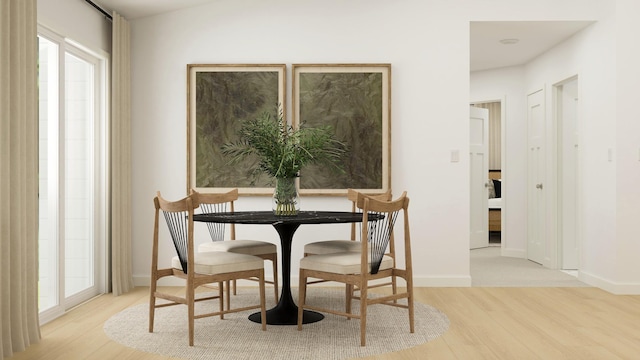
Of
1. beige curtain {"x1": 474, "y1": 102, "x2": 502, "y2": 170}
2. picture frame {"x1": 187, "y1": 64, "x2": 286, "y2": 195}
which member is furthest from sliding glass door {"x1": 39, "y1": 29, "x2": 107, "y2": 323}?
beige curtain {"x1": 474, "y1": 102, "x2": 502, "y2": 170}

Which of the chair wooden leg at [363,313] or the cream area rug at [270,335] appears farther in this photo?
the chair wooden leg at [363,313]

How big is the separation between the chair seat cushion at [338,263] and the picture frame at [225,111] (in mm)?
1849

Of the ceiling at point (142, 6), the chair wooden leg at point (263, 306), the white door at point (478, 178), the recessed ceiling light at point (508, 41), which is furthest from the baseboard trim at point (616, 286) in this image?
the ceiling at point (142, 6)

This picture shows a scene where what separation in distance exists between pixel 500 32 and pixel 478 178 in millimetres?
2895

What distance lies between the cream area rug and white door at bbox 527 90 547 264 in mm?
2951

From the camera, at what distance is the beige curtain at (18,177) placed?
339 centimetres

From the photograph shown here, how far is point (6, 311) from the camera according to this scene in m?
3.39

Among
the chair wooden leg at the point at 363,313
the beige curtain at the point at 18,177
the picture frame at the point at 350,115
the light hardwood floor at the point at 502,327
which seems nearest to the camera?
the beige curtain at the point at 18,177

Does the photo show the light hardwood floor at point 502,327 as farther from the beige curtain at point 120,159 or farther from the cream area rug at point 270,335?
the beige curtain at point 120,159

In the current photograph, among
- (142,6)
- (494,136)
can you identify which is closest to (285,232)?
(142,6)

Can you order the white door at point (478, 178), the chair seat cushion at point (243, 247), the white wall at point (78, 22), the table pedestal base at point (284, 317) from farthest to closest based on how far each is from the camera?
the white door at point (478, 178)
the chair seat cushion at point (243, 247)
the white wall at point (78, 22)
the table pedestal base at point (284, 317)

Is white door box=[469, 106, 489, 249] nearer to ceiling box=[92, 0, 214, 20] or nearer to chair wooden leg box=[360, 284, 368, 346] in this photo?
ceiling box=[92, 0, 214, 20]

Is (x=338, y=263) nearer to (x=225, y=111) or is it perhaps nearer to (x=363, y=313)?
(x=363, y=313)

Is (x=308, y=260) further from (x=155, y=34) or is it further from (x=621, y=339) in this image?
(x=155, y=34)
